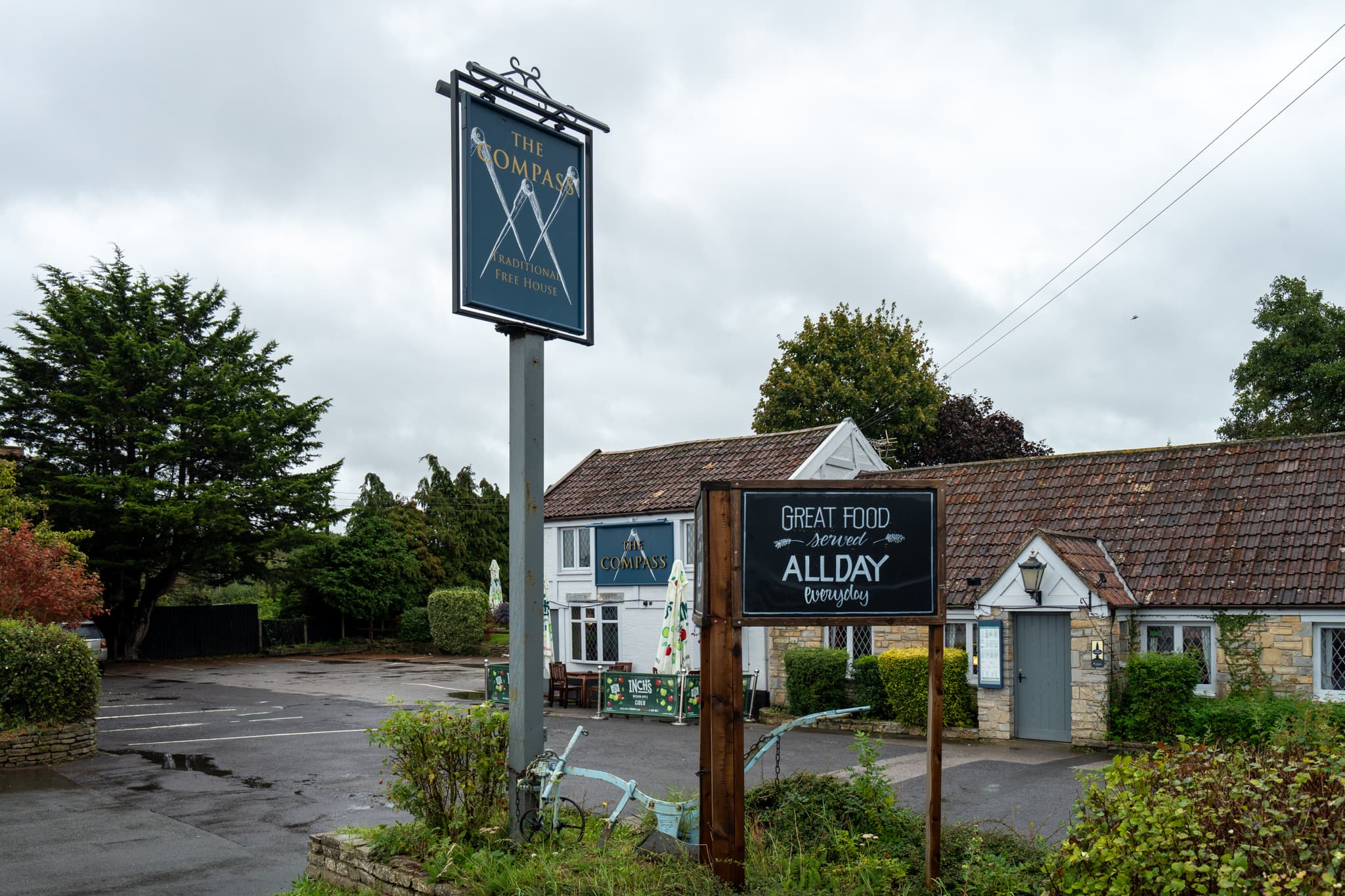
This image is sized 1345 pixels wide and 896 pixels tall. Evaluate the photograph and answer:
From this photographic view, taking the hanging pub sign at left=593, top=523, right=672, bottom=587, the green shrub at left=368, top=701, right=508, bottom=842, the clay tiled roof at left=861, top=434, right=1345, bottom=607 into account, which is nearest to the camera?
the green shrub at left=368, top=701, right=508, bottom=842

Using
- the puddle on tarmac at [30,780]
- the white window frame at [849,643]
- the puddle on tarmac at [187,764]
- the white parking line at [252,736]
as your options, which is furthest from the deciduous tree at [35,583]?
the white window frame at [849,643]

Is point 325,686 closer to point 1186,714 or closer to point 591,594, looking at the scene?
point 591,594

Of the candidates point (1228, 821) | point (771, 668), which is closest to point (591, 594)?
point (771, 668)

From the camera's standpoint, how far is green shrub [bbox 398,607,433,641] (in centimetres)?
4262

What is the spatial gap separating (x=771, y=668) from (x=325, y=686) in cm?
1284

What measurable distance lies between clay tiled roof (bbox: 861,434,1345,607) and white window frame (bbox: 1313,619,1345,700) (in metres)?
0.52

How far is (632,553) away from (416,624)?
1977 cm

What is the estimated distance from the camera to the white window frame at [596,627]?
26594mm

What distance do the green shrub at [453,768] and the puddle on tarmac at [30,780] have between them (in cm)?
836

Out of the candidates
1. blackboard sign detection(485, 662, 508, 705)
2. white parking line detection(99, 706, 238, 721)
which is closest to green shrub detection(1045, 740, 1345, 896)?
blackboard sign detection(485, 662, 508, 705)

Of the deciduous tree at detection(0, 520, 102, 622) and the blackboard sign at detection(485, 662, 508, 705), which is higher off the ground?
the deciduous tree at detection(0, 520, 102, 622)

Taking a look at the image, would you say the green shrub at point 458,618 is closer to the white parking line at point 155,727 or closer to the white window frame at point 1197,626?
the white parking line at point 155,727

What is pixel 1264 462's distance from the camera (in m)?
19.4

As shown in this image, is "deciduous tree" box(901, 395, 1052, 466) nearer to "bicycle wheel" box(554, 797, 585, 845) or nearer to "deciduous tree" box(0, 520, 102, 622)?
"deciduous tree" box(0, 520, 102, 622)
